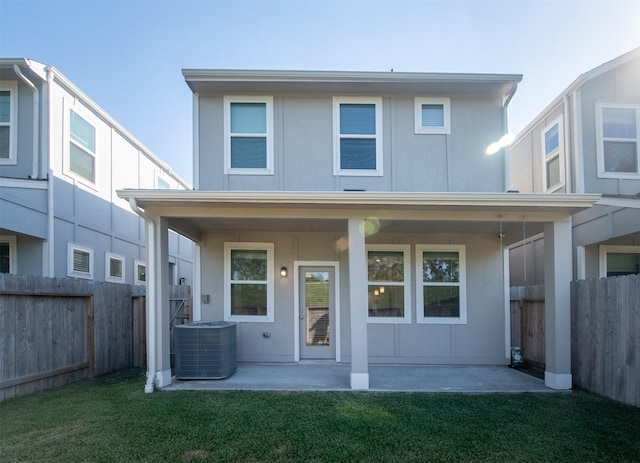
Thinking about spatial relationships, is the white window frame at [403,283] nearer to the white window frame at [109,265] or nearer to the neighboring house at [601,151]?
the neighboring house at [601,151]

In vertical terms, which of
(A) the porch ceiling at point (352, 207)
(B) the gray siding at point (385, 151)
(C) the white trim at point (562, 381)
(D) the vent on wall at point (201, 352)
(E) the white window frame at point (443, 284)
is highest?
(B) the gray siding at point (385, 151)

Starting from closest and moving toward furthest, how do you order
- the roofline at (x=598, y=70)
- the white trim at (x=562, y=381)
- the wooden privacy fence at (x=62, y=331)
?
the wooden privacy fence at (x=62, y=331), the white trim at (x=562, y=381), the roofline at (x=598, y=70)

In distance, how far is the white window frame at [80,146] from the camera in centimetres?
835

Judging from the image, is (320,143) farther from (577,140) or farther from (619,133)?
(619,133)

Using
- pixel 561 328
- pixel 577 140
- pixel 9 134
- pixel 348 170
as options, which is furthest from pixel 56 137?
pixel 577 140

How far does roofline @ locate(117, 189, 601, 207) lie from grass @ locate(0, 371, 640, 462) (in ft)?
9.09

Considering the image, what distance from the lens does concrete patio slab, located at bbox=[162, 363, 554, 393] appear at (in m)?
6.04

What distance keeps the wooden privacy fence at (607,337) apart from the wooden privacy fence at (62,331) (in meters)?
7.93

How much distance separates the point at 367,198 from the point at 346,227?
1711 mm

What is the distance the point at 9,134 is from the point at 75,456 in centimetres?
682

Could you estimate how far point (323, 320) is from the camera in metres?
7.99

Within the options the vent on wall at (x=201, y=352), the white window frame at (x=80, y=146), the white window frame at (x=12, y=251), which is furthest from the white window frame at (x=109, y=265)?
the vent on wall at (x=201, y=352)


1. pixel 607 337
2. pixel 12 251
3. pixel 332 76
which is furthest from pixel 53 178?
pixel 607 337

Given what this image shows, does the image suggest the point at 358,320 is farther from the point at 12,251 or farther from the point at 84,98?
the point at 84,98
